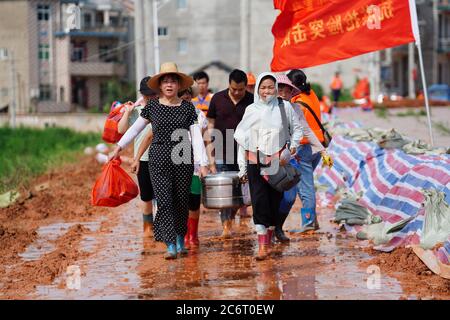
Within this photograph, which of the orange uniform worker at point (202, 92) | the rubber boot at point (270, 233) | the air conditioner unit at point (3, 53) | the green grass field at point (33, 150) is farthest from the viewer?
the air conditioner unit at point (3, 53)

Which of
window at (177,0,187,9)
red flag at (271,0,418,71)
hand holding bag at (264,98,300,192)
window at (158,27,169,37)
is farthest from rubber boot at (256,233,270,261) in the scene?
window at (158,27,169,37)

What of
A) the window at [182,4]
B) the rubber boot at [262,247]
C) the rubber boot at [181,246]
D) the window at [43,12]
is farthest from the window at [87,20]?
the rubber boot at [262,247]

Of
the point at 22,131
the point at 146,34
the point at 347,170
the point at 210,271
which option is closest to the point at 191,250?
the point at 210,271

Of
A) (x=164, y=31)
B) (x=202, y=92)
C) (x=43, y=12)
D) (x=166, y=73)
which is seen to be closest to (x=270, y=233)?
(x=166, y=73)

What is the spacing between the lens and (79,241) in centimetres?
1188

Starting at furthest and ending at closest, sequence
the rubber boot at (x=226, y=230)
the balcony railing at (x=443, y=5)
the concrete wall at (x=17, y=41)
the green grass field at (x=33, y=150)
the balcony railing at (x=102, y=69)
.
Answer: the balcony railing at (x=443, y=5) → the balcony railing at (x=102, y=69) → the concrete wall at (x=17, y=41) → the green grass field at (x=33, y=150) → the rubber boot at (x=226, y=230)

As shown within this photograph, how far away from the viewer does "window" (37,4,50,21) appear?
5121cm

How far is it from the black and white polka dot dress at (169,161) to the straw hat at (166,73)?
0.19 meters

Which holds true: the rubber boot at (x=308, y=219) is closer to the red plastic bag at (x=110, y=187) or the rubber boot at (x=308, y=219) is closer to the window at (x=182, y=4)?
the red plastic bag at (x=110, y=187)

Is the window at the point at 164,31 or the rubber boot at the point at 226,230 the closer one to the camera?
the rubber boot at the point at 226,230

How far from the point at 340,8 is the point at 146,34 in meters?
9.19

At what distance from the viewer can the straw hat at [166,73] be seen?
33.0 ft

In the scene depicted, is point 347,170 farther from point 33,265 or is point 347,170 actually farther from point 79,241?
point 33,265

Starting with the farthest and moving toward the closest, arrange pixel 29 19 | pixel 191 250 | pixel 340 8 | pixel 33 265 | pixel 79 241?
pixel 29 19 → pixel 340 8 → pixel 79 241 → pixel 191 250 → pixel 33 265
